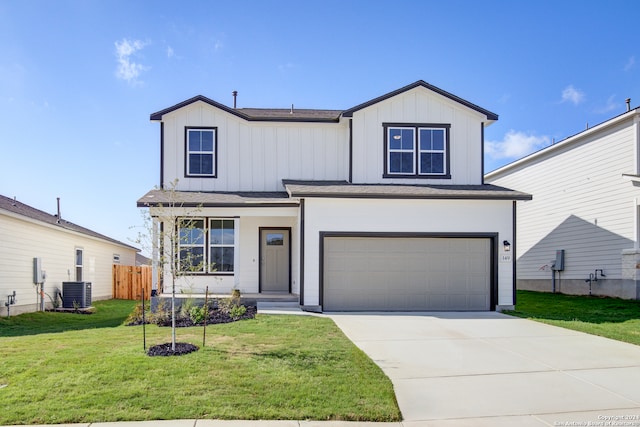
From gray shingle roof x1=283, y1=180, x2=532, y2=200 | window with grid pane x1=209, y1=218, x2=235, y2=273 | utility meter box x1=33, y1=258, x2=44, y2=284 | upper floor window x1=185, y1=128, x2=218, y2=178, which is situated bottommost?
utility meter box x1=33, y1=258, x2=44, y2=284

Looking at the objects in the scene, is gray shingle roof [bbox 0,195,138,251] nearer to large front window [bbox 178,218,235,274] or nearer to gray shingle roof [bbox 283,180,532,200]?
large front window [bbox 178,218,235,274]

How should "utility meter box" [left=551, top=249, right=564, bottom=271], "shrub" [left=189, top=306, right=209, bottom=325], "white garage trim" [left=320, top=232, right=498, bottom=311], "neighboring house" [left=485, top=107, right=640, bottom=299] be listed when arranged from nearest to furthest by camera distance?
"shrub" [left=189, top=306, right=209, bottom=325] < "white garage trim" [left=320, top=232, right=498, bottom=311] < "neighboring house" [left=485, top=107, right=640, bottom=299] < "utility meter box" [left=551, top=249, right=564, bottom=271]

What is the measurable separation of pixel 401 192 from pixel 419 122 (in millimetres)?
2893

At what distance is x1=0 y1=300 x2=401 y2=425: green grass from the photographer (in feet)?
17.6

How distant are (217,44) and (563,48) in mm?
12944

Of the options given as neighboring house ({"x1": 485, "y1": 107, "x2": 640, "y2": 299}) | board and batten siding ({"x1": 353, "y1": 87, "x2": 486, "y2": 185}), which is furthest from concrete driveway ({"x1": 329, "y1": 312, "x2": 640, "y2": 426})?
neighboring house ({"x1": 485, "y1": 107, "x2": 640, "y2": 299})

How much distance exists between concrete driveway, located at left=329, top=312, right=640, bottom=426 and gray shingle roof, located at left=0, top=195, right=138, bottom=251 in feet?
31.9

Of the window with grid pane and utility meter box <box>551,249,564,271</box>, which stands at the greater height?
the window with grid pane

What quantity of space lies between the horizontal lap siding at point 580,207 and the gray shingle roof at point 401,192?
484 centimetres

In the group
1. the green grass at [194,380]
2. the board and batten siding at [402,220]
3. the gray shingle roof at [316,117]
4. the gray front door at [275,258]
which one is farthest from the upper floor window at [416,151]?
the green grass at [194,380]

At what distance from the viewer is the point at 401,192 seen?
13.6 meters

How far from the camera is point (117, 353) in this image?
7438 millimetres

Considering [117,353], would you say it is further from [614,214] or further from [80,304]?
[614,214]

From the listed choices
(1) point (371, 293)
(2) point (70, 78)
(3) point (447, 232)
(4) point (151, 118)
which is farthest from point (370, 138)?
(2) point (70, 78)
